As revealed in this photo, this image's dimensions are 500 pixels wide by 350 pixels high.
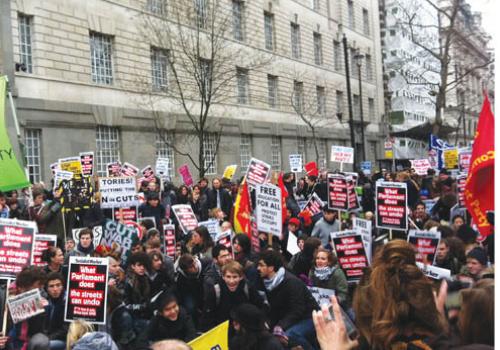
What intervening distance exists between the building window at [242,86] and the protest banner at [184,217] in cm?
2096

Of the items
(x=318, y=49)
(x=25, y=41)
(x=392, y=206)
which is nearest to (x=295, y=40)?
(x=318, y=49)

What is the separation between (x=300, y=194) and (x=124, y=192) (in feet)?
27.8

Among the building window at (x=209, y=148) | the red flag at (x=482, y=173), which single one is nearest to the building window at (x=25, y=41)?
the building window at (x=209, y=148)

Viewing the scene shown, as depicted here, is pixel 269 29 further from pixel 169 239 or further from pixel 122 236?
pixel 122 236

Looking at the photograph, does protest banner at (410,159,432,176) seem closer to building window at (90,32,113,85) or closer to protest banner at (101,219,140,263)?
building window at (90,32,113,85)

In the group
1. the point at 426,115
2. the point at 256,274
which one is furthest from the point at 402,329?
the point at 426,115

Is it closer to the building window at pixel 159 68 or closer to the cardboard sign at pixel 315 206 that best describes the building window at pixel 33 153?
the building window at pixel 159 68

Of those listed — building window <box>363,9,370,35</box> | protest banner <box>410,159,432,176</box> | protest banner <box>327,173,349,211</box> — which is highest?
building window <box>363,9,370,35</box>

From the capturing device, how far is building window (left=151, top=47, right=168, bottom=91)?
86.1 feet

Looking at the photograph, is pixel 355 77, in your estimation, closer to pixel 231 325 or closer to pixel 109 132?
pixel 109 132

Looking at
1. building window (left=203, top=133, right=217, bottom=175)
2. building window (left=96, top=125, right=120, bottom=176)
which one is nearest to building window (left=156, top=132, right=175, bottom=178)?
building window (left=203, top=133, right=217, bottom=175)

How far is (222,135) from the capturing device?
1176 inches

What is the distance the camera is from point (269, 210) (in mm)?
9297

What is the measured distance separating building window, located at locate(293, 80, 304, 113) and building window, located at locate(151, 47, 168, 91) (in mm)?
11476
